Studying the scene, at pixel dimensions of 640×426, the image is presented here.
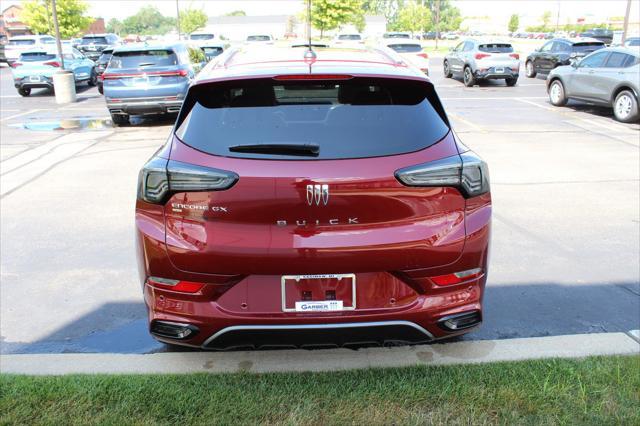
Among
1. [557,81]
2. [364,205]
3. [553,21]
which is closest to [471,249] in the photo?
[364,205]

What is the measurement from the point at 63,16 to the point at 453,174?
176 feet

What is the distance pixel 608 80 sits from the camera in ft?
44.7

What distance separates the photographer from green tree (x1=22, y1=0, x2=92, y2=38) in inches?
1885

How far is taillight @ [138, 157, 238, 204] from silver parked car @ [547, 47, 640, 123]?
12.7 m

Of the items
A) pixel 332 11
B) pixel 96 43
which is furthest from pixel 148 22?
pixel 96 43

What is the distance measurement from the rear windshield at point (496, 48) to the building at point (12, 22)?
81377mm

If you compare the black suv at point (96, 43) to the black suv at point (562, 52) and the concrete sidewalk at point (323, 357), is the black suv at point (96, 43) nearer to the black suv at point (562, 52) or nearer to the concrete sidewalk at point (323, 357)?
the black suv at point (562, 52)

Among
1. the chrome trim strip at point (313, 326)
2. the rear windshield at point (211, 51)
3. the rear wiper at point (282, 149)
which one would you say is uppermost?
the rear wiper at point (282, 149)

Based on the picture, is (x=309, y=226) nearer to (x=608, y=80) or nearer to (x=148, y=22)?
(x=608, y=80)

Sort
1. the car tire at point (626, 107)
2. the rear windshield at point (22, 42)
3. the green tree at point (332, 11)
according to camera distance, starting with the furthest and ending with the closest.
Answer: the green tree at point (332, 11) < the rear windshield at point (22, 42) < the car tire at point (626, 107)

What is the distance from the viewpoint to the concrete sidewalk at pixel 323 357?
3344 millimetres

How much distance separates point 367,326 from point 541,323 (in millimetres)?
1864

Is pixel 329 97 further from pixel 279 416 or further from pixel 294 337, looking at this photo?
pixel 279 416

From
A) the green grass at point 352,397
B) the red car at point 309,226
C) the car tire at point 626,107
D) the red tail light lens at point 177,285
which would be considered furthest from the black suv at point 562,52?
the red tail light lens at point 177,285
